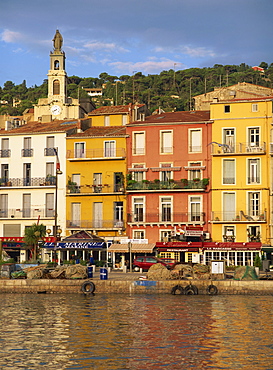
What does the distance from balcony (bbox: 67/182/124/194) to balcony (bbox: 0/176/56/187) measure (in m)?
2.31

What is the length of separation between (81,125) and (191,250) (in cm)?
1951

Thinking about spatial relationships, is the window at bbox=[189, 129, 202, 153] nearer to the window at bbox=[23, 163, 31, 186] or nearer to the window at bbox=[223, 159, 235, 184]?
the window at bbox=[223, 159, 235, 184]

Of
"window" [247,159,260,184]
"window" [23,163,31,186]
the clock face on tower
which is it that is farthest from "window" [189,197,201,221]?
the clock face on tower

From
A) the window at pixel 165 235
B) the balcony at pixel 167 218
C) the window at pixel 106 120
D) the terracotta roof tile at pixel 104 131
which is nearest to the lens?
the window at pixel 165 235

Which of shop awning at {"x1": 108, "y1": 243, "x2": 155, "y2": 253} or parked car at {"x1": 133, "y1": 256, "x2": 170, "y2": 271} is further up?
shop awning at {"x1": 108, "y1": 243, "x2": 155, "y2": 253}

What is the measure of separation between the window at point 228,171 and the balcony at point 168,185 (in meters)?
1.94

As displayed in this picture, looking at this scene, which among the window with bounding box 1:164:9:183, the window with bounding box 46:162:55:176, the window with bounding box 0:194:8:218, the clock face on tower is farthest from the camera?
the clock face on tower

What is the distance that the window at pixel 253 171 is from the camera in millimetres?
64562

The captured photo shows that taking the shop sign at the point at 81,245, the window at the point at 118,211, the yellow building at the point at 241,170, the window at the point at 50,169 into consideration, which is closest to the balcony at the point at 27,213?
the window at the point at 50,169

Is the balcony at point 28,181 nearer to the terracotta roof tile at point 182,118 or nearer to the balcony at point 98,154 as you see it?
the balcony at point 98,154

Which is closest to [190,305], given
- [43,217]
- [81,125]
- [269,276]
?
[269,276]

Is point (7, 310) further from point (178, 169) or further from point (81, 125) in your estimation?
point (81, 125)

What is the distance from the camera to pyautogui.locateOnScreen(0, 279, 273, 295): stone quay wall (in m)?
45.9

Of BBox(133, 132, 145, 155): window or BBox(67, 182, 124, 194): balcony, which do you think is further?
BBox(133, 132, 145, 155): window
